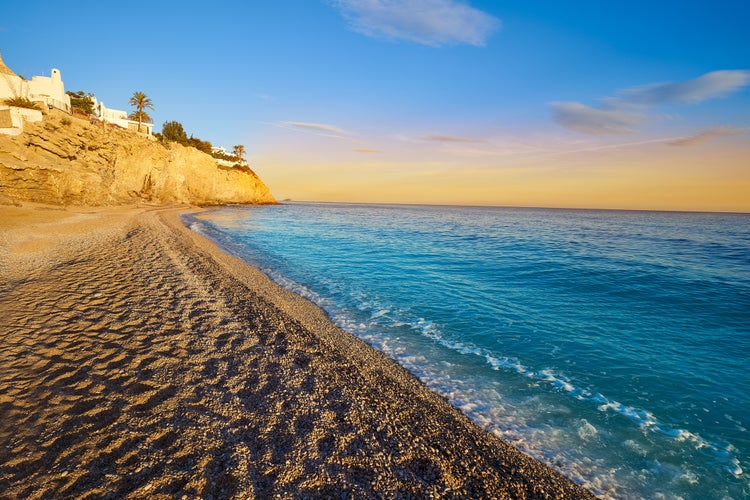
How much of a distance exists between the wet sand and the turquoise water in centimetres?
118

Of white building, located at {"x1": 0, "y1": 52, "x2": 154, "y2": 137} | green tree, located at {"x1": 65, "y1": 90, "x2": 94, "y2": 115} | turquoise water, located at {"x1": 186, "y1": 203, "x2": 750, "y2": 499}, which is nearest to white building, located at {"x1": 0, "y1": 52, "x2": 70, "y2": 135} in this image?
white building, located at {"x1": 0, "y1": 52, "x2": 154, "y2": 137}

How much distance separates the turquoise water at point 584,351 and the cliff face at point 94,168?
2509 cm

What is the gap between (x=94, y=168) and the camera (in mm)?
37500

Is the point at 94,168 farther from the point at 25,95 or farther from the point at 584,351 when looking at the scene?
the point at 584,351

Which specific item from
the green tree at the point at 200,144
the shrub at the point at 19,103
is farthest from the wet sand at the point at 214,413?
the green tree at the point at 200,144

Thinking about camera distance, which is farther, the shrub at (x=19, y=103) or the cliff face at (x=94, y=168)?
the shrub at (x=19, y=103)

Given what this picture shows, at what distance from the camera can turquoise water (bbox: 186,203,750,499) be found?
18.5ft

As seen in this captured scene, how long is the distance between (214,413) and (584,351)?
1058cm

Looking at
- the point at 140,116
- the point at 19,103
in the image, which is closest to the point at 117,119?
the point at 140,116

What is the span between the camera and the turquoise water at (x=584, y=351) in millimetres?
5633

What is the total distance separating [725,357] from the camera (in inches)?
372

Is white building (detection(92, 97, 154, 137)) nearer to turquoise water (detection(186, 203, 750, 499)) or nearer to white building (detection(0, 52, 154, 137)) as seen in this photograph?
white building (detection(0, 52, 154, 137))

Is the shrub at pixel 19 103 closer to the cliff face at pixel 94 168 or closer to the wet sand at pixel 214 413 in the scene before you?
the cliff face at pixel 94 168

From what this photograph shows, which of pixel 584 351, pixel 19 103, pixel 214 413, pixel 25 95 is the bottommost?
pixel 584 351
